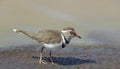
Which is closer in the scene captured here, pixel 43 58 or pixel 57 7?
pixel 43 58

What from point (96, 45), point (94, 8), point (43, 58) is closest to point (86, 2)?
point (94, 8)

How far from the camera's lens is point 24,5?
43.1ft

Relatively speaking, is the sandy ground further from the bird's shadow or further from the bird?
the bird

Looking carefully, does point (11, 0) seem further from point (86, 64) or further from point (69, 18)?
point (86, 64)

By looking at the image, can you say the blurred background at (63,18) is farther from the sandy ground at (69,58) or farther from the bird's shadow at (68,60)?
the bird's shadow at (68,60)

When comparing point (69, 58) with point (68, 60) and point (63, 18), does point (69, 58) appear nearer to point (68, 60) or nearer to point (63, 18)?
point (68, 60)

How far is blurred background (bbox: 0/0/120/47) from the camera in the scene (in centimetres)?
1153

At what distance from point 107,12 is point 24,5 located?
89.4 inches

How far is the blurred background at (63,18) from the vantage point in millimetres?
11531

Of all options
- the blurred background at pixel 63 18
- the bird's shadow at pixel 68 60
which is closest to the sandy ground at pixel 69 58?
the bird's shadow at pixel 68 60

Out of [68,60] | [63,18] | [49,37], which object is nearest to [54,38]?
[49,37]

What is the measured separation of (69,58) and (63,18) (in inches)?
97.4

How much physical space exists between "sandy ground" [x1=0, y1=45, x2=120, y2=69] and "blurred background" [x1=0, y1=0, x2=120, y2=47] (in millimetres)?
427

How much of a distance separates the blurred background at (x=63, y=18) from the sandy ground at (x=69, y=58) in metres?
0.43
